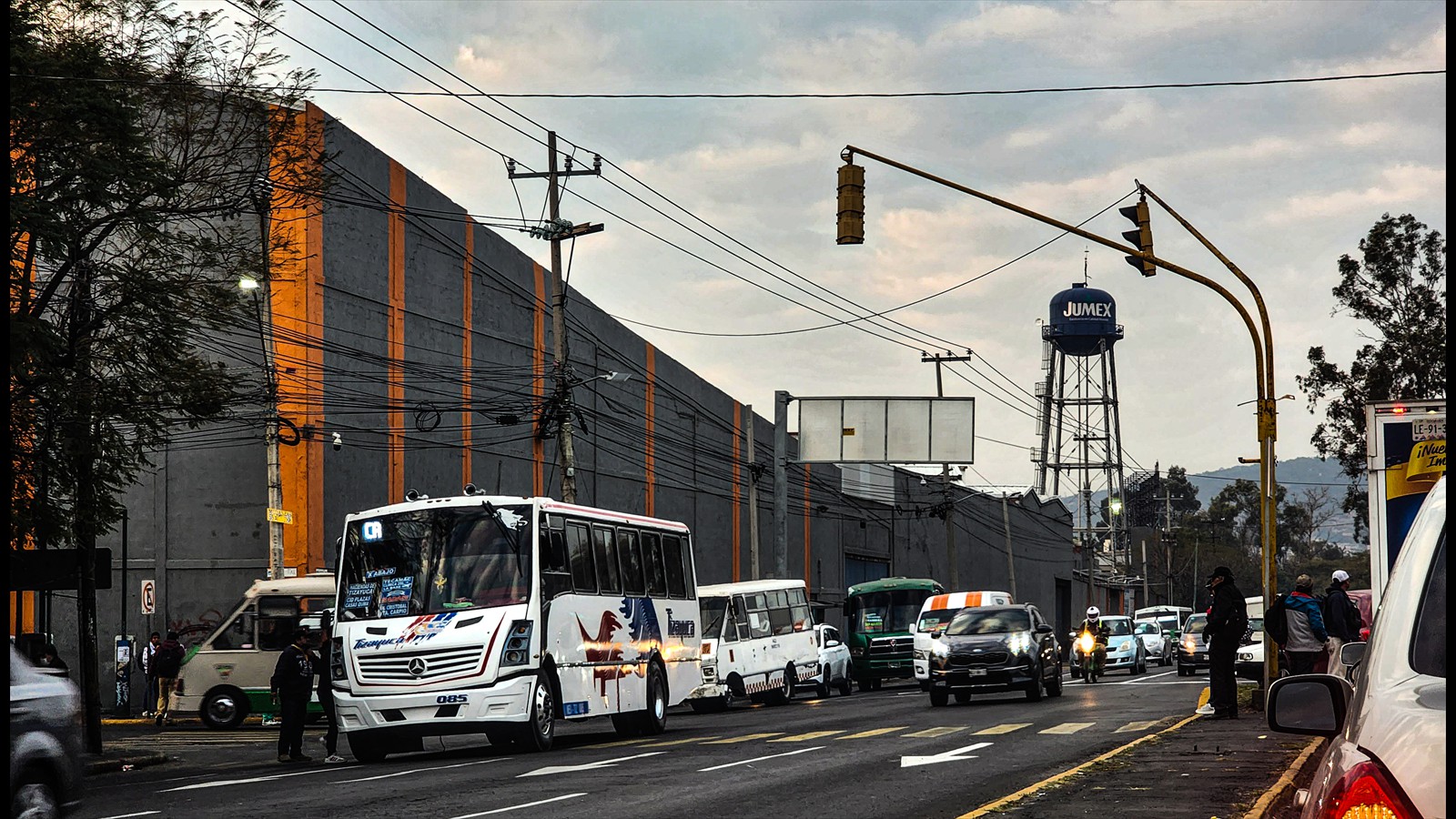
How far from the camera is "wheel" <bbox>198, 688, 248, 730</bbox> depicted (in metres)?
32.1

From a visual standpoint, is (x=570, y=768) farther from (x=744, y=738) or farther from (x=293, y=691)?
(x=744, y=738)

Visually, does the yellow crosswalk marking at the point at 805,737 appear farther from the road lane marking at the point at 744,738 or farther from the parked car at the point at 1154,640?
the parked car at the point at 1154,640

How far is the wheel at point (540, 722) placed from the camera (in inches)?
837

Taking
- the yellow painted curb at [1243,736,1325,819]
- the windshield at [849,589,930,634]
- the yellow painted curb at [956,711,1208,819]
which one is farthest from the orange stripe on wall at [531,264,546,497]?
the yellow painted curb at [1243,736,1325,819]

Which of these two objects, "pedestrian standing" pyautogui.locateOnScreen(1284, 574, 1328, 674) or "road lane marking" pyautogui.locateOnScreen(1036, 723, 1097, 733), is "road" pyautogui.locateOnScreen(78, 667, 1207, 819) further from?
"pedestrian standing" pyautogui.locateOnScreen(1284, 574, 1328, 674)

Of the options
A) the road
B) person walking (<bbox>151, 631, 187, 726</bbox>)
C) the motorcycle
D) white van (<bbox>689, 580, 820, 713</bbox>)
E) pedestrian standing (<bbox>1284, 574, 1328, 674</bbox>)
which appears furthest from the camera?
the motorcycle

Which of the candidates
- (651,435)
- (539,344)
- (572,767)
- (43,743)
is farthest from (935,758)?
(651,435)

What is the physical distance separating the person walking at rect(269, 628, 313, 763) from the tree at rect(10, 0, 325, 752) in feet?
11.2

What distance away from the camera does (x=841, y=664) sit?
44.7 m

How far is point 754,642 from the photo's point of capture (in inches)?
1475

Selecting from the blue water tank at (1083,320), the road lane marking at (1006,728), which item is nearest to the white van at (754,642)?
the road lane marking at (1006,728)

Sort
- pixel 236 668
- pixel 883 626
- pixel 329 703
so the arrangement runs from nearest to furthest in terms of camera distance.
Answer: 1. pixel 329 703
2. pixel 236 668
3. pixel 883 626

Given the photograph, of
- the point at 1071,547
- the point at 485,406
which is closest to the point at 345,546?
the point at 485,406

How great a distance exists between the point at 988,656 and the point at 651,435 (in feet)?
89.0
